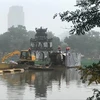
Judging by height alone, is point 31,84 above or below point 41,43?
below

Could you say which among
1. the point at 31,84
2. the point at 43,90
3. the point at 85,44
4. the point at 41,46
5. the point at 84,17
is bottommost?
the point at 43,90

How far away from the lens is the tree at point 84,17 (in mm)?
4127

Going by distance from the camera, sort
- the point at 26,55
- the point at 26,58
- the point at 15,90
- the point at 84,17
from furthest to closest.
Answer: the point at 26,55
the point at 26,58
the point at 15,90
the point at 84,17

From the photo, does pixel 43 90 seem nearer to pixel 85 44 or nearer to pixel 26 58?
pixel 26 58

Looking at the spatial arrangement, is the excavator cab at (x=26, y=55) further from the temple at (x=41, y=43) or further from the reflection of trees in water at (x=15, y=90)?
the reflection of trees in water at (x=15, y=90)

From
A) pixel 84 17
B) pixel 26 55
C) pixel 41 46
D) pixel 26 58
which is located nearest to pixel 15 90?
pixel 84 17

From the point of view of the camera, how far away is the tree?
4.13m

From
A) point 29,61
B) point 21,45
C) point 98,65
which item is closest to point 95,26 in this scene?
point 98,65

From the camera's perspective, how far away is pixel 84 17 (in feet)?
13.7

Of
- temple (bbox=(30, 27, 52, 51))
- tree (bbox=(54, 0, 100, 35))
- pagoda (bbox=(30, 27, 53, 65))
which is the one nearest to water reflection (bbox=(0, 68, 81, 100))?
tree (bbox=(54, 0, 100, 35))

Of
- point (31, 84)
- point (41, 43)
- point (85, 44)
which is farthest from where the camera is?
point (85, 44)

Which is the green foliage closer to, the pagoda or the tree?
the pagoda

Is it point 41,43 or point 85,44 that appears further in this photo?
point 85,44

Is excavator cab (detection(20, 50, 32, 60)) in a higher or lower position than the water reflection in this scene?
higher
